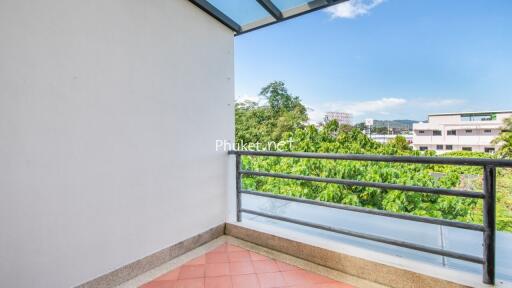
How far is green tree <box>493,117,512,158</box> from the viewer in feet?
31.6

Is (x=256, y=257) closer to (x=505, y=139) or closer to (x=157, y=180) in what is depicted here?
(x=157, y=180)

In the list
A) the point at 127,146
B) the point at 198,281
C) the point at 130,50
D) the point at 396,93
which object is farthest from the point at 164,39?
the point at 396,93

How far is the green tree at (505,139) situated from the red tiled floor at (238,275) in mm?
11963

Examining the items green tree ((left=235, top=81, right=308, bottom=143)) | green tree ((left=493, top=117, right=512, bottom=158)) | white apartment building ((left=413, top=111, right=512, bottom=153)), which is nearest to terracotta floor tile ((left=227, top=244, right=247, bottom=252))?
green tree ((left=235, top=81, right=308, bottom=143))

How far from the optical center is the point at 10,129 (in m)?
1.30

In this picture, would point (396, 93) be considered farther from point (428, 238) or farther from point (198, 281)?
point (198, 281)

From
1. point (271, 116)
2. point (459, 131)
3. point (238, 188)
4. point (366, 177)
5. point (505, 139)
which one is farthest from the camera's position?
point (459, 131)

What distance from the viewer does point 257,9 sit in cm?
247

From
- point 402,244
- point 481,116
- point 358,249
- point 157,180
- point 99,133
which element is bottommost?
point 358,249

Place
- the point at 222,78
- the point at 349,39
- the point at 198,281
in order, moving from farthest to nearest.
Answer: the point at 349,39
the point at 222,78
the point at 198,281

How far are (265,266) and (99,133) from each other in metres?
1.66

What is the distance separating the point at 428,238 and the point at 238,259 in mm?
1622

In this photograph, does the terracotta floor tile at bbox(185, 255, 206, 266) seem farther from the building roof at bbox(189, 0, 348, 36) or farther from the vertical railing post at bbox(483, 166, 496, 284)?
the building roof at bbox(189, 0, 348, 36)

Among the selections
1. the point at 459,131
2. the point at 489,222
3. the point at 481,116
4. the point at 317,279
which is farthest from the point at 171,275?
the point at 459,131
